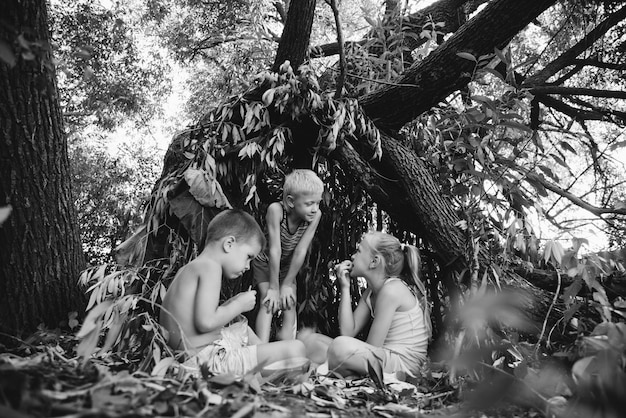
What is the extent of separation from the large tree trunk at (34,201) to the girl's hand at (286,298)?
Result: 1.19m

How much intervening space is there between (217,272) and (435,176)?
1.94 metres

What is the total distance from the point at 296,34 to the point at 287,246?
138 cm

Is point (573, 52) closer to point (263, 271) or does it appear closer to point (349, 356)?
point (263, 271)

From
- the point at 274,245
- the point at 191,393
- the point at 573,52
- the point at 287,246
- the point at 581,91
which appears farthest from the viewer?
the point at 573,52

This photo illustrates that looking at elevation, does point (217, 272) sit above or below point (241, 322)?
above

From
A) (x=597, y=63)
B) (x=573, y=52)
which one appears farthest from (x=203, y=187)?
(x=597, y=63)

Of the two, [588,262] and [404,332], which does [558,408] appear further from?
[404,332]

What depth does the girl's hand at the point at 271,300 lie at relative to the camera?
3.23 m

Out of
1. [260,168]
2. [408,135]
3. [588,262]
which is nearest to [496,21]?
[408,135]

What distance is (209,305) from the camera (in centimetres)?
237

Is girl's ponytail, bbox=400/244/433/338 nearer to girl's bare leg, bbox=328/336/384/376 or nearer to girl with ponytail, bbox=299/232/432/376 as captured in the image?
girl with ponytail, bbox=299/232/432/376

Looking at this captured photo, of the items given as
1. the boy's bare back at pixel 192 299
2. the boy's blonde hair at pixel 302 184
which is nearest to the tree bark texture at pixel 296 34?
the boy's blonde hair at pixel 302 184

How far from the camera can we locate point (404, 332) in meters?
→ 2.99

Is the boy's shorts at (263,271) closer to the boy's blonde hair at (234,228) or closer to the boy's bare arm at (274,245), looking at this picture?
the boy's bare arm at (274,245)
